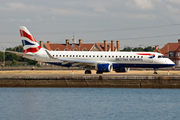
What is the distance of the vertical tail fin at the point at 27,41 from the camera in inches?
2462

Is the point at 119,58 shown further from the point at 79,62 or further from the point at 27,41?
the point at 27,41

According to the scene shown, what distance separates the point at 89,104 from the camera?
3625 centimetres

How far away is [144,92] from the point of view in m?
44.8

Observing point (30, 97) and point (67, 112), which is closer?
point (67, 112)

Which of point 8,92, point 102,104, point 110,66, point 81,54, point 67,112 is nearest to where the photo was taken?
point 67,112

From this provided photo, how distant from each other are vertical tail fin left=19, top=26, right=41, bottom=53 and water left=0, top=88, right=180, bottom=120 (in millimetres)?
17198

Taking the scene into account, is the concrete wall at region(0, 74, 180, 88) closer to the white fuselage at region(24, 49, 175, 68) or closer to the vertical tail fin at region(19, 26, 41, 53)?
the white fuselage at region(24, 49, 175, 68)

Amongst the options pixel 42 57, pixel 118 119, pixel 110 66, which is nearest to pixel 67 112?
pixel 118 119

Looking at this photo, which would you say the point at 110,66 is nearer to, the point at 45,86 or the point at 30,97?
the point at 45,86

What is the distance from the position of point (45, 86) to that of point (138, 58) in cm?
1847

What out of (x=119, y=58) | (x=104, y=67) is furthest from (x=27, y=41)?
(x=119, y=58)

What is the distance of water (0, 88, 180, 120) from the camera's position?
3058 centimetres

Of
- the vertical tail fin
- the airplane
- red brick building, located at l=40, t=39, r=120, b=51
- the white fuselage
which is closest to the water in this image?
the airplane

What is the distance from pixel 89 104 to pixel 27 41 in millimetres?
30394
